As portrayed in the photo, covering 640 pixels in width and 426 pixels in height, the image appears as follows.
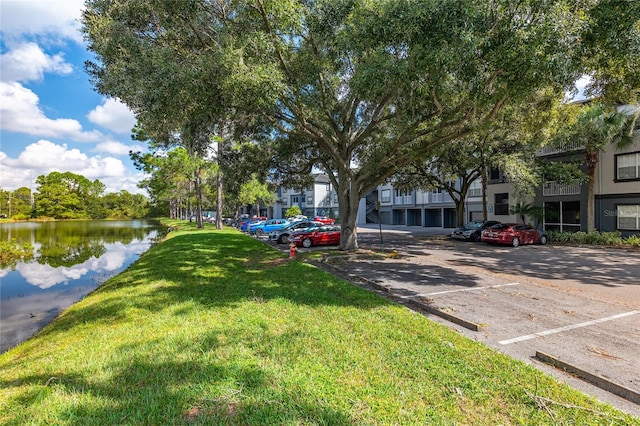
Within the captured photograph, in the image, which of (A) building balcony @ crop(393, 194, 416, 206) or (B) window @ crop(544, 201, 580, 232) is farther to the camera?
(A) building balcony @ crop(393, 194, 416, 206)

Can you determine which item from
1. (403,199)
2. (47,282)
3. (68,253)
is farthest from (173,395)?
(403,199)

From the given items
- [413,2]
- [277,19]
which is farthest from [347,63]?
[413,2]

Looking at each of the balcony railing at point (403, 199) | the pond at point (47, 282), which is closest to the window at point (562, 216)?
the balcony railing at point (403, 199)

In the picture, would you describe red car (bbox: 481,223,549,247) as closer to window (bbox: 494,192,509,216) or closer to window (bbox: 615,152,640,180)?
window (bbox: 615,152,640,180)

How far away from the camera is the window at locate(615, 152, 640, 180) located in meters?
19.4

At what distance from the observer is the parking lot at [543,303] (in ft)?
14.5

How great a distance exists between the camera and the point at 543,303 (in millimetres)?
7422

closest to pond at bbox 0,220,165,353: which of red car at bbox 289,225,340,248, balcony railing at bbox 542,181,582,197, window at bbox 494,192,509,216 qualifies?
red car at bbox 289,225,340,248

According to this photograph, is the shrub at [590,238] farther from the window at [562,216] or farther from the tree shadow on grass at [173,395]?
the tree shadow on grass at [173,395]

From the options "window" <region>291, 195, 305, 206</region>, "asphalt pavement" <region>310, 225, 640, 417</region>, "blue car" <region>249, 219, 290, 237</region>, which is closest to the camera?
"asphalt pavement" <region>310, 225, 640, 417</region>

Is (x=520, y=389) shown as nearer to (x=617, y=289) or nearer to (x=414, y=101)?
(x=617, y=289)

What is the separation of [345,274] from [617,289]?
24.7 ft

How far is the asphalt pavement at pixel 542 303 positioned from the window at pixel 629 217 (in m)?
6.74

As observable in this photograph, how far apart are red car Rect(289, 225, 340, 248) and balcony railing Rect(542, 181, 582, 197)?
1525 centimetres
